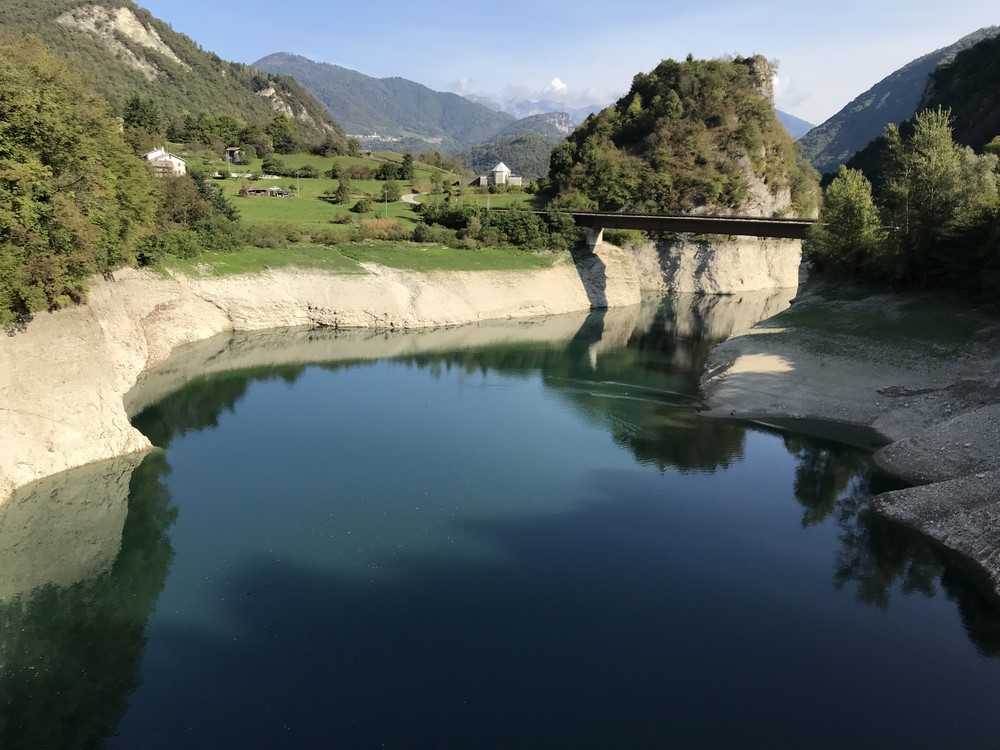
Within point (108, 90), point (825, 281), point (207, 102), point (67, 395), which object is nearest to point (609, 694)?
point (67, 395)

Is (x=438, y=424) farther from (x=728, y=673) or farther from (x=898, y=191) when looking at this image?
(x=898, y=191)

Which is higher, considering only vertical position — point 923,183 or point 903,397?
point 923,183

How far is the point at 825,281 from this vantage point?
5488 cm

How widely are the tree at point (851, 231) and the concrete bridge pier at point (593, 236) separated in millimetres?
28823

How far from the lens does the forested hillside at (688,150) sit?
94.2 m

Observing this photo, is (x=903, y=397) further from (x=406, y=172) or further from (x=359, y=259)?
(x=406, y=172)

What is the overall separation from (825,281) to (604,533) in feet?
135

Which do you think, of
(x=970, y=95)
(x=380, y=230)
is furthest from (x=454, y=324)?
(x=970, y=95)

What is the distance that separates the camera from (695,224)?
67875mm

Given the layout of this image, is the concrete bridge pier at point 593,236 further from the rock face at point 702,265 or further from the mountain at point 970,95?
the mountain at point 970,95

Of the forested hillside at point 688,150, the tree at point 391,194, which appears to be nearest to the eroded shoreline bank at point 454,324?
the tree at point 391,194

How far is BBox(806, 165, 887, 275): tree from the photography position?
49594 mm

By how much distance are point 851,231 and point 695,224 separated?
18.6 m

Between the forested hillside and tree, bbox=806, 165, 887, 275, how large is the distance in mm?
41065
